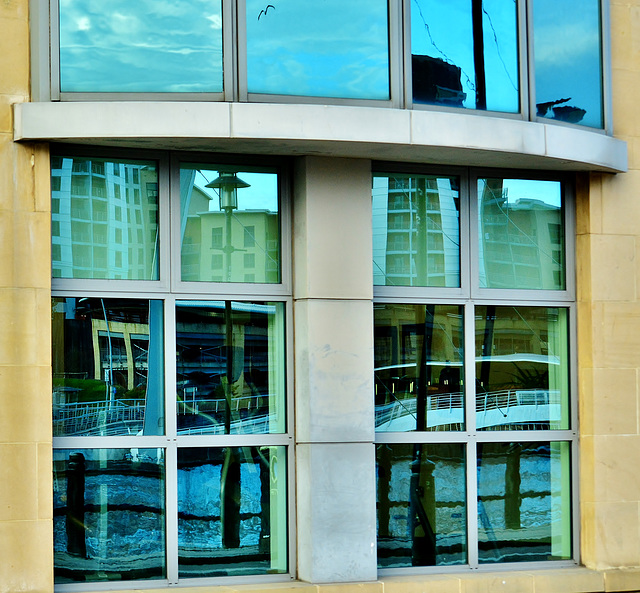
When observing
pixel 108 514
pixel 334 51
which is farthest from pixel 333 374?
pixel 334 51

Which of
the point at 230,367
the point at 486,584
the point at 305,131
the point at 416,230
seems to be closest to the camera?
the point at 305,131

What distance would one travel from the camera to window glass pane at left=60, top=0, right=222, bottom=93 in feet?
27.7

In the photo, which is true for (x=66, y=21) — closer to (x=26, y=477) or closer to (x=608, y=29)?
(x=26, y=477)

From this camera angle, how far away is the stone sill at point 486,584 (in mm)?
8609

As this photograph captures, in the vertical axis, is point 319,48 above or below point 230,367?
above

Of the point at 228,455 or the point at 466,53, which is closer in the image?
the point at 228,455

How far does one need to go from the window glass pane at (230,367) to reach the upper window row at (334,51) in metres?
1.80

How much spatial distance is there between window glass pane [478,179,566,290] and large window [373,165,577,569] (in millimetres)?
13

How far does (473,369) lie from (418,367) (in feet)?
1.66

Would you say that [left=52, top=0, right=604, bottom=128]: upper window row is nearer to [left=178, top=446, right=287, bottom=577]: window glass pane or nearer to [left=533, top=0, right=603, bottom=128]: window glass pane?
[left=533, top=0, right=603, bottom=128]: window glass pane

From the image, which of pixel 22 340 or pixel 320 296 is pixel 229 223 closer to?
pixel 320 296

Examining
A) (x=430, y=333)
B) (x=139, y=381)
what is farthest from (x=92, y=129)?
(x=430, y=333)

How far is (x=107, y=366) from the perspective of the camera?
870cm

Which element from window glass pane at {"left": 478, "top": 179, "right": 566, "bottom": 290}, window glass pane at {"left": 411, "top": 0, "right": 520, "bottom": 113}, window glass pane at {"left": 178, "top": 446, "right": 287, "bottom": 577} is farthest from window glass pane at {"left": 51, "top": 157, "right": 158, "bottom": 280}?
window glass pane at {"left": 478, "top": 179, "right": 566, "bottom": 290}
